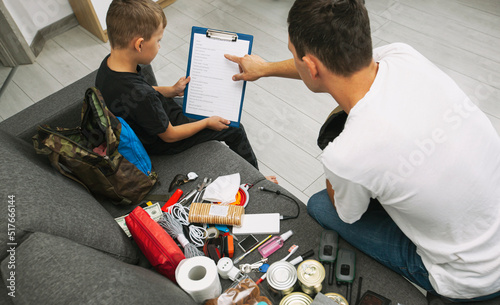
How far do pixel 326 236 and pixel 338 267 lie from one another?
115 millimetres

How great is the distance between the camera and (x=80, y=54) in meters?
2.82

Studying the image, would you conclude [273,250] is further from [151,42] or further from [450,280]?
[151,42]

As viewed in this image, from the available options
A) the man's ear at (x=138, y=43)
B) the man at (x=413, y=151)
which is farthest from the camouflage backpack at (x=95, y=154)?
the man at (x=413, y=151)

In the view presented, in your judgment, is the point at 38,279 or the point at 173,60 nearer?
the point at 38,279

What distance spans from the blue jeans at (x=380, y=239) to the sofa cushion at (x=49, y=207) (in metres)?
0.71

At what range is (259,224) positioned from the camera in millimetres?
1363

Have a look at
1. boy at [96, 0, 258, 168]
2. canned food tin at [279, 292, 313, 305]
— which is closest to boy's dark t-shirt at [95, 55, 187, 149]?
boy at [96, 0, 258, 168]

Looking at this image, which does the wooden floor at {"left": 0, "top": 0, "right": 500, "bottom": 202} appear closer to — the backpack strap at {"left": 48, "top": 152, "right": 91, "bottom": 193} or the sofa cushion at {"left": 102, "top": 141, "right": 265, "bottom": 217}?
the sofa cushion at {"left": 102, "top": 141, "right": 265, "bottom": 217}

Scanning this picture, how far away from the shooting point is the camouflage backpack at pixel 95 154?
50.2 inches

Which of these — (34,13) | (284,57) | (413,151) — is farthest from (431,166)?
(34,13)

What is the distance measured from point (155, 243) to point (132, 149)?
418mm

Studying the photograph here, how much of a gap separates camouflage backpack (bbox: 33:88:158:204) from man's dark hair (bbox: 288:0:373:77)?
0.79 metres

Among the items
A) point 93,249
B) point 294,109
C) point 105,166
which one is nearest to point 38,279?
point 93,249

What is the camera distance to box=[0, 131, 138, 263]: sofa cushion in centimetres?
104
